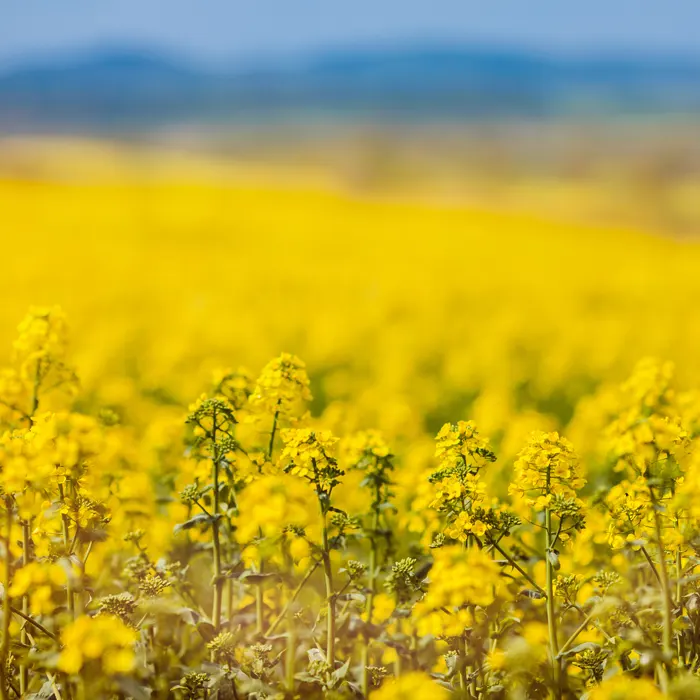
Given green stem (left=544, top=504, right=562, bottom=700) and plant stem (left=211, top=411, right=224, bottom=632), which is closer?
green stem (left=544, top=504, right=562, bottom=700)

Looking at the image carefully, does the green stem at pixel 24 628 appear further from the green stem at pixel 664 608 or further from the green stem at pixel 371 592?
the green stem at pixel 664 608

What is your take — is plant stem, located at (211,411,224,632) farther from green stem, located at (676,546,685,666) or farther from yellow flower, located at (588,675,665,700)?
green stem, located at (676,546,685,666)

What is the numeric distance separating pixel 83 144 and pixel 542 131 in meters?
6.37

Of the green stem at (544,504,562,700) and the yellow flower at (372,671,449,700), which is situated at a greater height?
the green stem at (544,504,562,700)

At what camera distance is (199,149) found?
11.5m

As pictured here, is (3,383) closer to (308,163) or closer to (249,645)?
(249,645)

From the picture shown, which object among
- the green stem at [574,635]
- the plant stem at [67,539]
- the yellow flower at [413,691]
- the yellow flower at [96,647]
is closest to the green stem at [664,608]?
the green stem at [574,635]

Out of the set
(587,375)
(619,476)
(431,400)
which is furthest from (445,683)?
(587,375)

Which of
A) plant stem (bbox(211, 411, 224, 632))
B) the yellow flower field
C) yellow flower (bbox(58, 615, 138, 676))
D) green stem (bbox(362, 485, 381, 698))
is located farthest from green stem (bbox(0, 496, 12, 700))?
green stem (bbox(362, 485, 381, 698))

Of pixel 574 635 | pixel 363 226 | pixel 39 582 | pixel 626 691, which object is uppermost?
pixel 363 226

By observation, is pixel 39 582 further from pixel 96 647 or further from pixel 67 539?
pixel 96 647

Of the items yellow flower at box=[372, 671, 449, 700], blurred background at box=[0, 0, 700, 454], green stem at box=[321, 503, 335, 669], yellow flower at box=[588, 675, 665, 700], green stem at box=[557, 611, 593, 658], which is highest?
blurred background at box=[0, 0, 700, 454]

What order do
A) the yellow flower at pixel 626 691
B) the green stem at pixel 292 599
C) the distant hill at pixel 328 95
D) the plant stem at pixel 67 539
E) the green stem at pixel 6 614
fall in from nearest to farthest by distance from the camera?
the yellow flower at pixel 626 691 < the green stem at pixel 6 614 < the plant stem at pixel 67 539 < the green stem at pixel 292 599 < the distant hill at pixel 328 95

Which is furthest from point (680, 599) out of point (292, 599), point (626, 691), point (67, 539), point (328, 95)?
point (328, 95)
